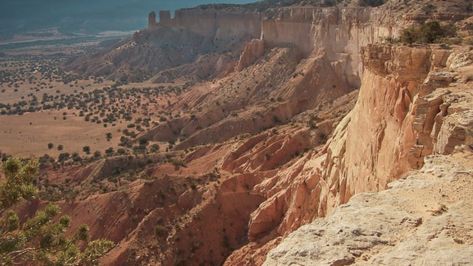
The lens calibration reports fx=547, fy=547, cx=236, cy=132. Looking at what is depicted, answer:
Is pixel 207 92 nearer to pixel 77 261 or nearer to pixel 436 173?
pixel 77 261

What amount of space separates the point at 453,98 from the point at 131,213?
74.4ft

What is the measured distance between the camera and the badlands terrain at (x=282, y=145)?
9406 millimetres

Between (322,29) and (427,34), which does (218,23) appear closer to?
(322,29)

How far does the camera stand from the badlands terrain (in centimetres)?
941

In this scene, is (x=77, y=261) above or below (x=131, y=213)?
above

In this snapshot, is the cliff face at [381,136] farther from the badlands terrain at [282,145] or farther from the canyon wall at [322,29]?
the canyon wall at [322,29]

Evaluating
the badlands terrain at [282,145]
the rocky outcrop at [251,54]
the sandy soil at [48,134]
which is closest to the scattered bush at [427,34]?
the badlands terrain at [282,145]

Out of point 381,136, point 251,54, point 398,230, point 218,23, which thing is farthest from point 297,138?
point 218,23

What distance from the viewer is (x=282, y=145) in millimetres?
36281

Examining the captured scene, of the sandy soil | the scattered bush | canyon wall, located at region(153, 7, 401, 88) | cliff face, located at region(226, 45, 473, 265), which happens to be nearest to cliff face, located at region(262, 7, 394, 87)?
canyon wall, located at region(153, 7, 401, 88)

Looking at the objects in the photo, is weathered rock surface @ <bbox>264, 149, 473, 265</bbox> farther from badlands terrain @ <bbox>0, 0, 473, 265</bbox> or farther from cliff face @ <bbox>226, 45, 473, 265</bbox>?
cliff face @ <bbox>226, 45, 473, 265</bbox>

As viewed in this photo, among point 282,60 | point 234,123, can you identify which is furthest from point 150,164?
point 282,60

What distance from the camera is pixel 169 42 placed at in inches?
4181

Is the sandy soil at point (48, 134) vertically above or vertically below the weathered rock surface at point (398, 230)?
below
